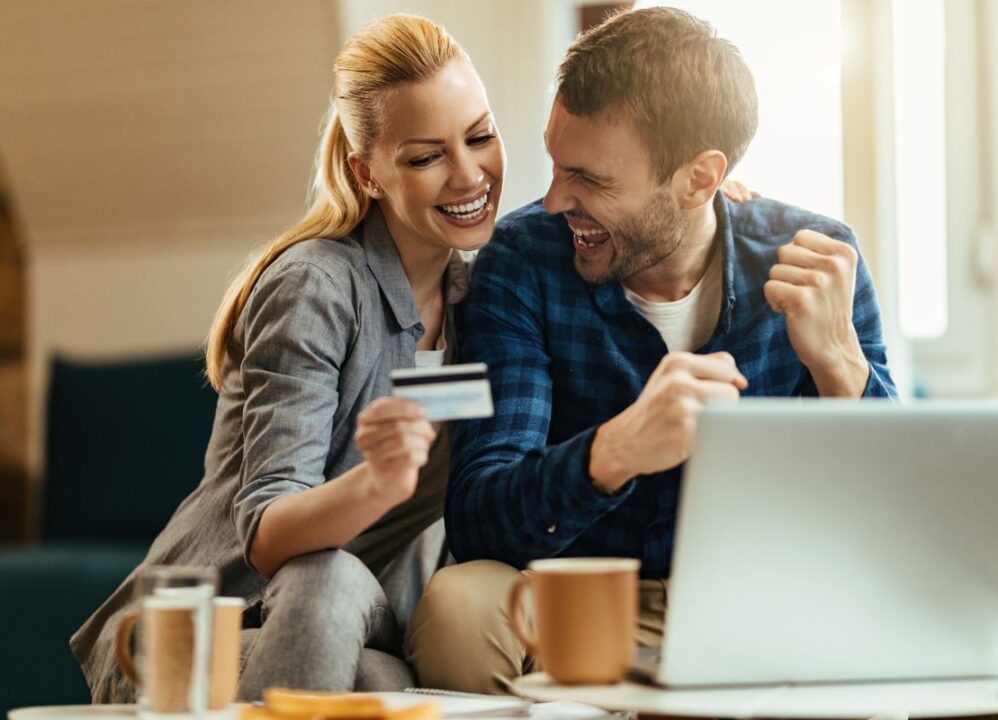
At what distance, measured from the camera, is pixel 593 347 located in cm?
165

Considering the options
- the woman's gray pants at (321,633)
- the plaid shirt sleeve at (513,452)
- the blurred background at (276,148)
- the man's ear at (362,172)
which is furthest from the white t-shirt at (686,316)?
the blurred background at (276,148)

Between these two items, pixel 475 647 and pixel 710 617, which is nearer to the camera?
pixel 710 617

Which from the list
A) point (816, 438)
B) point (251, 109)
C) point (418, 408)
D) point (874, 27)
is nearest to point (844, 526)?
point (816, 438)

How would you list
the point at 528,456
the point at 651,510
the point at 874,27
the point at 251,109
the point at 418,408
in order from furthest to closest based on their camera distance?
the point at 251,109 → the point at 874,27 → the point at 651,510 → the point at 528,456 → the point at 418,408

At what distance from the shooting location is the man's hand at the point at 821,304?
4.79 ft

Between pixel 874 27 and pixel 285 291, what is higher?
pixel 874 27

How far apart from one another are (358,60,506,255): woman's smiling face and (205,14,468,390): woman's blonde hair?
0.02 m

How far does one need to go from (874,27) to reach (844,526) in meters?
1.93

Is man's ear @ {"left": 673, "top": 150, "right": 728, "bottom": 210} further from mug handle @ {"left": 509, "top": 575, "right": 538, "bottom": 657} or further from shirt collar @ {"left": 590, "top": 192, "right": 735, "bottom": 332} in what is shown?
mug handle @ {"left": 509, "top": 575, "right": 538, "bottom": 657}

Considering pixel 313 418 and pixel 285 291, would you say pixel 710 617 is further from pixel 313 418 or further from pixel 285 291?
pixel 285 291

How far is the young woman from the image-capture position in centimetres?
143

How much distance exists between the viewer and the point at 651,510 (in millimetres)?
1637

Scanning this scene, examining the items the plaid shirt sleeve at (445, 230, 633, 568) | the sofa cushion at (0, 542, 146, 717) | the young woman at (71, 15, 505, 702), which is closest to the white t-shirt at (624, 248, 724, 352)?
the plaid shirt sleeve at (445, 230, 633, 568)

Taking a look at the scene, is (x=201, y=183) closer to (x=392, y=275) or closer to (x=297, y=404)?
(x=392, y=275)
